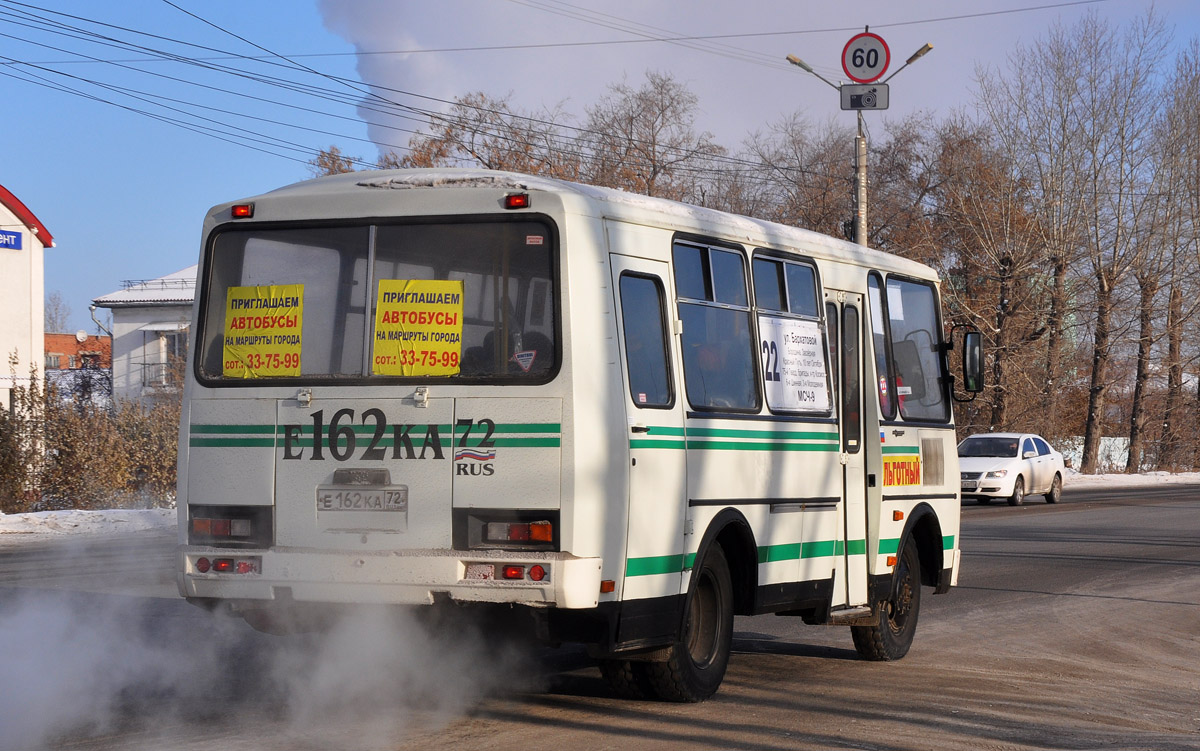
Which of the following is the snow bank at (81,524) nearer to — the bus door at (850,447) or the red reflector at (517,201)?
the bus door at (850,447)

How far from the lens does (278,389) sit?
7.27 metres

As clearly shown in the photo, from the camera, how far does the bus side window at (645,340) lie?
23.6 ft

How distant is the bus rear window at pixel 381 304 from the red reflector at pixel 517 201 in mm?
88

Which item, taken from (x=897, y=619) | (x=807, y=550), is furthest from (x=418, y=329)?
(x=897, y=619)

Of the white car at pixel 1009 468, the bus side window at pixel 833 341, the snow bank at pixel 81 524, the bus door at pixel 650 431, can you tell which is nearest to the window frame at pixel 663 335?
the bus door at pixel 650 431

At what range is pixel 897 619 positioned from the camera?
10.1 metres

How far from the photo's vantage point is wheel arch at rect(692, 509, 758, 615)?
7980 mm

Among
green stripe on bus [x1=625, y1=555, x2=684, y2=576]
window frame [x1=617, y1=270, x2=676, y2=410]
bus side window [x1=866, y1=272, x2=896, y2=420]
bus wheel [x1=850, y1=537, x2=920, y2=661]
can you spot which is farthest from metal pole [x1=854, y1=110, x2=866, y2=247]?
green stripe on bus [x1=625, y1=555, x2=684, y2=576]

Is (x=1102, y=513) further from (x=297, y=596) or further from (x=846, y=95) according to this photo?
(x=297, y=596)

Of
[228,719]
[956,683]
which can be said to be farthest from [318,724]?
[956,683]

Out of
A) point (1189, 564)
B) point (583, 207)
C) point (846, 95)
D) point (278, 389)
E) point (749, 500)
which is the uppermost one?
point (846, 95)

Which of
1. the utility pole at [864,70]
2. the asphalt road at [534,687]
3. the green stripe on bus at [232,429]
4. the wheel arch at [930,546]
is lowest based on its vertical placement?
the asphalt road at [534,687]

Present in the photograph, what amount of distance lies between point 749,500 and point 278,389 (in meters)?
2.77

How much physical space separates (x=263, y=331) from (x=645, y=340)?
2.05 m
